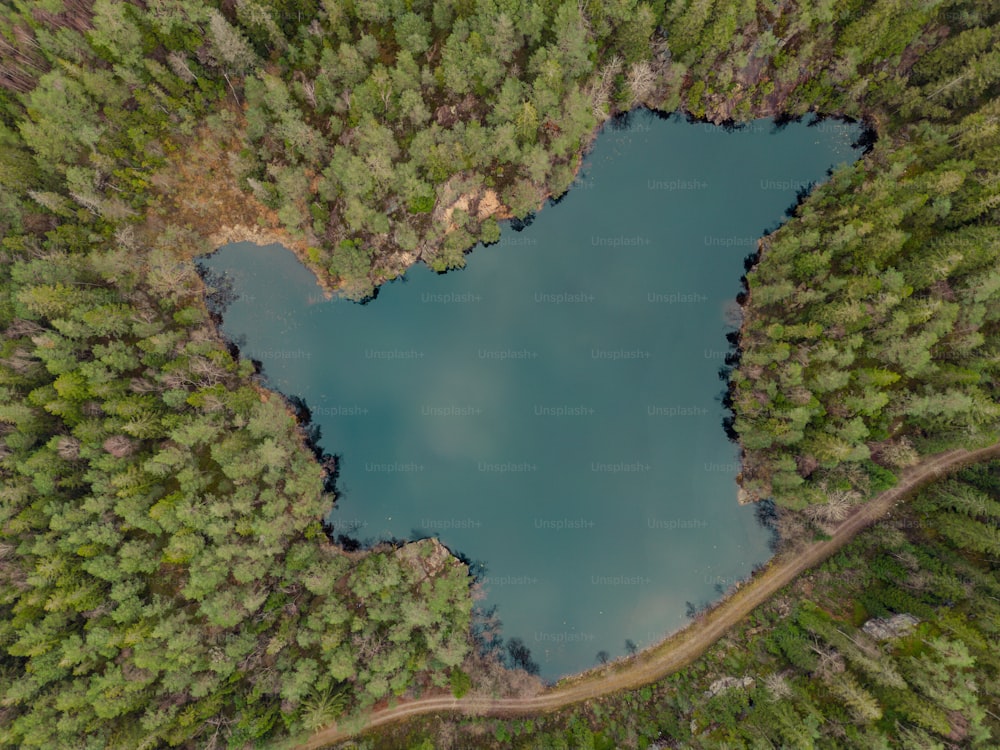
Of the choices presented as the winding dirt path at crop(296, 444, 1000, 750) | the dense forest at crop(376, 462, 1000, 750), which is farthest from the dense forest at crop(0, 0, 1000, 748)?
the winding dirt path at crop(296, 444, 1000, 750)

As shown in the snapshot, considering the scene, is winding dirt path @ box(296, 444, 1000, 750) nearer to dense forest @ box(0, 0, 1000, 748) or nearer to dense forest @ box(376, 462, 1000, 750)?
dense forest @ box(376, 462, 1000, 750)

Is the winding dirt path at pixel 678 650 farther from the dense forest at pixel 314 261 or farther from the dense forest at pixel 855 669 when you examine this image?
the dense forest at pixel 314 261

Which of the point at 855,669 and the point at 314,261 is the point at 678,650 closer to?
the point at 855,669

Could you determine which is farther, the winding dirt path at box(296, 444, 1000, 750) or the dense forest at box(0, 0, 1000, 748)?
the winding dirt path at box(296, 444, 1000, 750)

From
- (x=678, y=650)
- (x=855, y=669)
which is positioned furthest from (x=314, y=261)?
(x=855, y=669)

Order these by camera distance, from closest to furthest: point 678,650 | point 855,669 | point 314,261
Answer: point 855,669
point 678,650
point 314,261

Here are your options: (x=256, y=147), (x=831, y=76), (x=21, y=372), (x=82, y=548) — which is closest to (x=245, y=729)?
(x=82, y=548)

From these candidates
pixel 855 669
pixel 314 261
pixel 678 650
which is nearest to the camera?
pixel 855 669

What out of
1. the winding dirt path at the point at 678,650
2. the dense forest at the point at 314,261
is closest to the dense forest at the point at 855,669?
the winding dirt path at the point at 678,650
